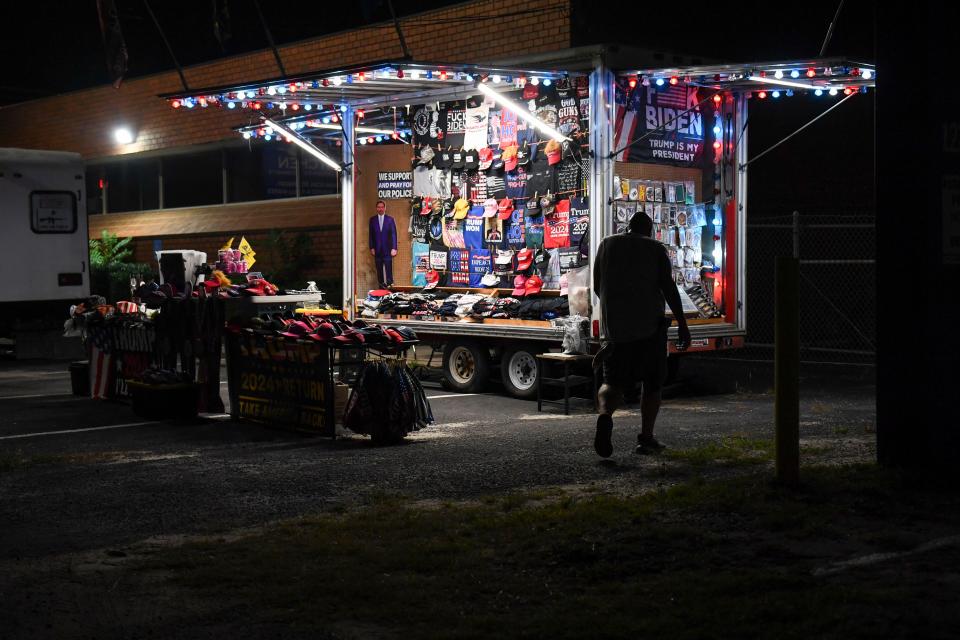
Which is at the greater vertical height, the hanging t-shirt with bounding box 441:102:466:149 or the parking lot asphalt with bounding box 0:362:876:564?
the hanging t-shirt with bounding box 441:102:466:149

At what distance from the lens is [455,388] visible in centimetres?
1508

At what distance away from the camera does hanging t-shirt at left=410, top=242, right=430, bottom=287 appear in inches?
643

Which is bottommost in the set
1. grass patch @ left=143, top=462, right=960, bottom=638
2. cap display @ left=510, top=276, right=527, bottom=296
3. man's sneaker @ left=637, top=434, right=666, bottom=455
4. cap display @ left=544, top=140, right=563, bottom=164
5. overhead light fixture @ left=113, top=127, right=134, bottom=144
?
grass patch @ left=143, top=462, right=960, bottom=638

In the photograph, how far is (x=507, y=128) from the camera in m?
15.0

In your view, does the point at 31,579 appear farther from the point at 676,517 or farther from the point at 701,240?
the point at 701,240

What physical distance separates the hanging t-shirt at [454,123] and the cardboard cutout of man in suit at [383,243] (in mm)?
1566

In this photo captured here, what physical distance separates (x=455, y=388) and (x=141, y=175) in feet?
55.0

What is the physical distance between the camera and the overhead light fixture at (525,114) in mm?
13797

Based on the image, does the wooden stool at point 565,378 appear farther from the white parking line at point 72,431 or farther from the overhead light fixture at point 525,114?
the white parking line at point 72,431

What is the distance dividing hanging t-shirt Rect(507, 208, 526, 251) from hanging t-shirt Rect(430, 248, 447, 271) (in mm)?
1322

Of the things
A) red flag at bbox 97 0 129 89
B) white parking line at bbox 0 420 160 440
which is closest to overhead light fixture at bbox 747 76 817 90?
white parking line at bbox 0 420 160 440

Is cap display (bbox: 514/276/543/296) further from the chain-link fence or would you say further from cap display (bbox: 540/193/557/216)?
the chain-link fence

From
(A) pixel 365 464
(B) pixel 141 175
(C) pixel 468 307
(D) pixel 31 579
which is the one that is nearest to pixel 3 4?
(B) pixel 141 175

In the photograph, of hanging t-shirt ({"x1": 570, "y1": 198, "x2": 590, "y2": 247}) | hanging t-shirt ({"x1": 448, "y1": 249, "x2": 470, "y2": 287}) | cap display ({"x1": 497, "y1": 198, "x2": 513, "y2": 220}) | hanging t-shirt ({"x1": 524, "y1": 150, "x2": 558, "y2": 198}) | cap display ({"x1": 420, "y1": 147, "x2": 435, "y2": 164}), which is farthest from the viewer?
cap display ({"x1": 420, "y1": 147, "x2": 435, "y2": 164})
